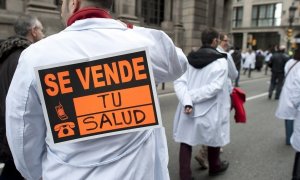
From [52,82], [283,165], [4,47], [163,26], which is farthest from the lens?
[163,26]

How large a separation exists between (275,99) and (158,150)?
10772 millimetres

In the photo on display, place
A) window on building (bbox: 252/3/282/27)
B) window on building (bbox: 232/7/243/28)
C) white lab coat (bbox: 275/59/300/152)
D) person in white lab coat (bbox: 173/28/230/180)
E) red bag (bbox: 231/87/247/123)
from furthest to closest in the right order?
window on building (bbox: 232/7/243/28) → window on building (bbox: 252/3/282/27) → red bag (bbox: 231/87/247/123) → white lab coat (bbox: 275/59/300/152) → person in white lab coat (bbox: 173/28/230/180)

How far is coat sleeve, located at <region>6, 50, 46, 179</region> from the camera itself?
1413 mm

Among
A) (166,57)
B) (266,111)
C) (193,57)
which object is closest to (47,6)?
(266,111)

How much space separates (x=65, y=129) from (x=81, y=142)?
0.30 ft

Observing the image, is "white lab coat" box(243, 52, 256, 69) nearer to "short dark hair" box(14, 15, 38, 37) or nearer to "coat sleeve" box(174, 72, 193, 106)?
"coat sleeve" box(174, 72, 193, 106)

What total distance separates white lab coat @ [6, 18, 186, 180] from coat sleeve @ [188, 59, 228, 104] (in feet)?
7.35

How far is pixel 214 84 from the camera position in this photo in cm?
377

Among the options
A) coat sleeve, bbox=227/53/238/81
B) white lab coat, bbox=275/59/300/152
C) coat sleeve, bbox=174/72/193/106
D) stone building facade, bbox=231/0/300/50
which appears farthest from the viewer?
stone building facade, bbox=231/0/300/50

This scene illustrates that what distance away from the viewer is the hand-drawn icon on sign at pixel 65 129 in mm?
1442

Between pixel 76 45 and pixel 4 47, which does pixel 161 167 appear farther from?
pixel 4 47

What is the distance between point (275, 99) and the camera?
11.6 m

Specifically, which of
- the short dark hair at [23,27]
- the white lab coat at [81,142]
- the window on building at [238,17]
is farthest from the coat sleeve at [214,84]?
the window on building at [238,17]

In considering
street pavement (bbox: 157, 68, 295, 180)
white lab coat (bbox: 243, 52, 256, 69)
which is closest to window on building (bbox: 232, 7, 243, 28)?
white lab coat (bbox: 243, 52, 256, 69)
